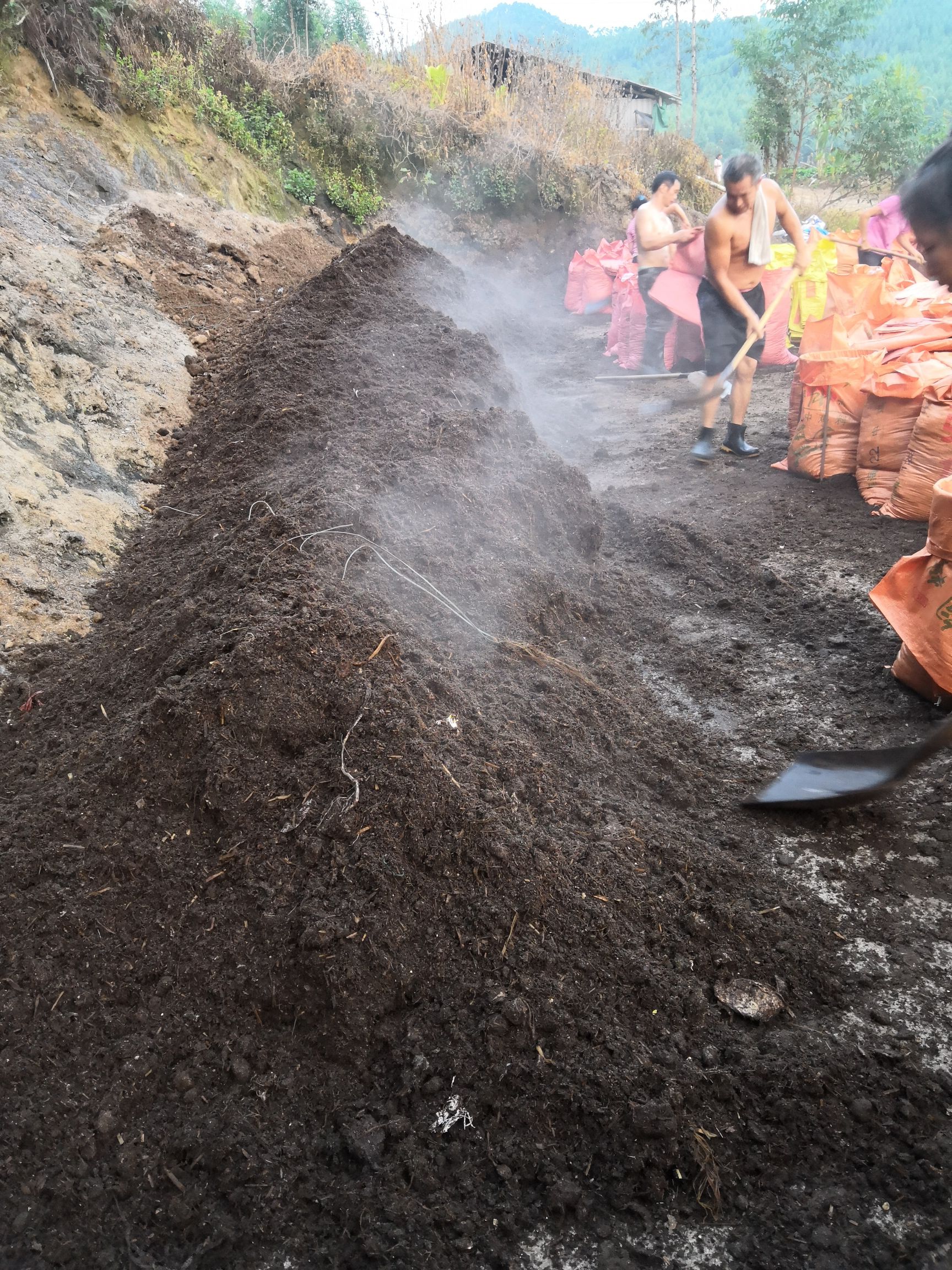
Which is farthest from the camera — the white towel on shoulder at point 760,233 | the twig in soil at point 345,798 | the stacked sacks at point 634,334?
the stacked sacks at point 634,334

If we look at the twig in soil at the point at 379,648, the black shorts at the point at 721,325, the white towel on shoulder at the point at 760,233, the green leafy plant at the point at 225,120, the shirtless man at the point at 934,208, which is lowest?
the twig in soil at the point at 379,648

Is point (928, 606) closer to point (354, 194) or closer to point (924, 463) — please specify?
point (924, 463)

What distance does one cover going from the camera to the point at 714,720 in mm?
2730

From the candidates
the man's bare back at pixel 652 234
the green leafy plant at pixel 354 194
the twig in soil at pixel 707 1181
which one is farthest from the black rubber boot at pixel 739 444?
the green leafy plant at pixel 354 194

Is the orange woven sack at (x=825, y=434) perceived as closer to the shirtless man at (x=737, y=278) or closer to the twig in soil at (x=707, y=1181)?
the shirtless man at (x=737, y=278)

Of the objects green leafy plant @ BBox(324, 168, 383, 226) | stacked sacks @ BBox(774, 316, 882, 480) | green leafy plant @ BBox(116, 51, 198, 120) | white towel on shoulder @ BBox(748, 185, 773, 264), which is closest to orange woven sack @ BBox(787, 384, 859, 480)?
stacked sacks @ BBox(774, 316, 882, 480)

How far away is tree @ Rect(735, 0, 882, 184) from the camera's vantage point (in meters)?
23.6

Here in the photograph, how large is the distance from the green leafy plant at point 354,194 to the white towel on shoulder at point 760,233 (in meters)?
7.06

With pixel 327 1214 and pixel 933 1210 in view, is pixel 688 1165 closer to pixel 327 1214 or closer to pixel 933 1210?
pixel 933 1210

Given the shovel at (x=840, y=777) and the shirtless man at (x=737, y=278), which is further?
the shirtless man at (x=737, y=278)

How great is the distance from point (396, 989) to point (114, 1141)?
2.00ft

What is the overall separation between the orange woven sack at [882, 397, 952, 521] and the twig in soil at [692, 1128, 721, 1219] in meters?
3.18

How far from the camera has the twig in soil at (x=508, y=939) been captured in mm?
1646

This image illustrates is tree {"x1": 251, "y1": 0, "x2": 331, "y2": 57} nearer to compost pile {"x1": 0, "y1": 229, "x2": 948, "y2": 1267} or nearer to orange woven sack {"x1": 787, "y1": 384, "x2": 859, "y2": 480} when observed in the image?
orange woven sack {"x1": 787, "y1": 384, "x2": 859, "y2": 480}
